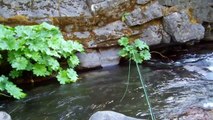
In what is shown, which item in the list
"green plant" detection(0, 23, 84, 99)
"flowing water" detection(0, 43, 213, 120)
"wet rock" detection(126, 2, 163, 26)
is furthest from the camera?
"wet rock" detection(126, 2, 163, 26)

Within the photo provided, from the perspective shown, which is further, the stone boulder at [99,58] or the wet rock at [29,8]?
the stone boulder at [99,58]

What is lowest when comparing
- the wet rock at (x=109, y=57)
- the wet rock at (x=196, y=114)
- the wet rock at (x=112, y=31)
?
the wet rock at (x=196, y=114)

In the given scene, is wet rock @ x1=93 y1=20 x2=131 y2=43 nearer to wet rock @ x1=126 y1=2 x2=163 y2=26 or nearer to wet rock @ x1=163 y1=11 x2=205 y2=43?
wet rock @ x1=126 y1=2 x2=163 y2=26

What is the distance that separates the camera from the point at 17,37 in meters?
5.99

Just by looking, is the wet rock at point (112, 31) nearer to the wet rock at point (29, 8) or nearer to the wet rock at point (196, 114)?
the wet rock at point (29, 8)

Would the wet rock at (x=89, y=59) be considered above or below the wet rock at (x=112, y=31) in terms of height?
below

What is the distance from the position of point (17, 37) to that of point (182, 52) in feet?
12.7

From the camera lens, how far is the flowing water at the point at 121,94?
500cm

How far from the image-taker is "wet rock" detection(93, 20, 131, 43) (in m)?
7.13

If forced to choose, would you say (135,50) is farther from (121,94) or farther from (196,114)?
(196,114)

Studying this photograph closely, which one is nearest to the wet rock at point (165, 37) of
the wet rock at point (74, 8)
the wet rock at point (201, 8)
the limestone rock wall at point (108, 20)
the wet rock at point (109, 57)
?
the limestone rock wall at point (108, 20)

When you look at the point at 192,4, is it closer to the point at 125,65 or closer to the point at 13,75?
the point at 125,65

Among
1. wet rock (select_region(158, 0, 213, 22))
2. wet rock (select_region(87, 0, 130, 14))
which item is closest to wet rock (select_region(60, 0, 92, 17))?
wet rock (select_region(87, 0, 130, 14))

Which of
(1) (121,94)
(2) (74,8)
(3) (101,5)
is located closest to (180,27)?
(3) (101,5)
